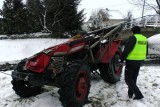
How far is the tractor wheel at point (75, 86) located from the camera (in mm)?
6680

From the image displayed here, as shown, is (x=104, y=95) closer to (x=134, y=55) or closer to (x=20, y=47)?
(x=134, y=55)

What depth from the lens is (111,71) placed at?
30.0ft

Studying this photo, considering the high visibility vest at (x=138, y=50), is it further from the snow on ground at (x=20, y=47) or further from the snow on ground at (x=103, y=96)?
the snow on ground at (x=20, y=47)

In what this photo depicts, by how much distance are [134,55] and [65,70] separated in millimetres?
1980

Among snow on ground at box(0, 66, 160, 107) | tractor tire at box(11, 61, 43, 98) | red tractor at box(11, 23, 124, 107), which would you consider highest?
red tractor at box(11, 23, 124, 107)

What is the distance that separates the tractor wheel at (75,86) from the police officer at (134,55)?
1102 millimetres

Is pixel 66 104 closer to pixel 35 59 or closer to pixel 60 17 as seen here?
pixel 35 59

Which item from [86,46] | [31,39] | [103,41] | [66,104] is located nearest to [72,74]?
[66,104]

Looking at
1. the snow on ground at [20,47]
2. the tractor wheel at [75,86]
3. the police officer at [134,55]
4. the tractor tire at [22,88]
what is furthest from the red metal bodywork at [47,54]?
the snow on ground at [20,47]

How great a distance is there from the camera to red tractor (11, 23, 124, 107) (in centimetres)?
676

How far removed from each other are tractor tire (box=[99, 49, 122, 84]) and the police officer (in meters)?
1.21

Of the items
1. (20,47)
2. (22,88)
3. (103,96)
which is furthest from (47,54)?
(20,47)

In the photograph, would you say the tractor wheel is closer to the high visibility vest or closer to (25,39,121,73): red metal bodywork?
(25,39,121,73): red metal bodywork

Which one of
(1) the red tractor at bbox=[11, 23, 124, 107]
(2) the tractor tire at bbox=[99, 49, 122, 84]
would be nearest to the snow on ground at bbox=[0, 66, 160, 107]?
(2) the tractor tire at bbox=[99, 49, 122, 84]
